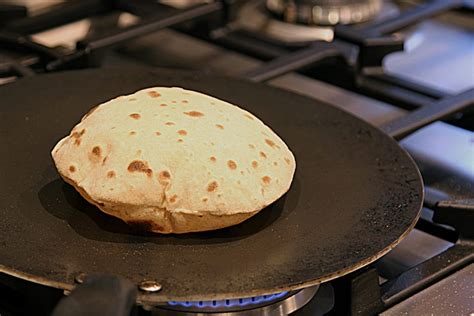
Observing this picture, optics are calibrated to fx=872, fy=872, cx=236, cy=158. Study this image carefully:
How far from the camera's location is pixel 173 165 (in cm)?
64

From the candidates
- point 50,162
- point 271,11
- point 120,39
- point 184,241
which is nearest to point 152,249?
point 184,241

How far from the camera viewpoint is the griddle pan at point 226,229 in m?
0.58

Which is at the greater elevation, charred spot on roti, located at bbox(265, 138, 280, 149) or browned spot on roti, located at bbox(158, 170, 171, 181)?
browned spot on roti, located at bbox(158, 170, 171, 181)

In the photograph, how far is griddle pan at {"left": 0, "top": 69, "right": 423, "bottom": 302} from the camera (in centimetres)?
58

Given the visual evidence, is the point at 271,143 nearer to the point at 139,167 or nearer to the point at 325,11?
the point at 139,167

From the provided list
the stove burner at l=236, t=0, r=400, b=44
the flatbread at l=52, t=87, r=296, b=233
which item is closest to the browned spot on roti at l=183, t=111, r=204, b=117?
the flatbread at l=52, t=87, r=296, b=233

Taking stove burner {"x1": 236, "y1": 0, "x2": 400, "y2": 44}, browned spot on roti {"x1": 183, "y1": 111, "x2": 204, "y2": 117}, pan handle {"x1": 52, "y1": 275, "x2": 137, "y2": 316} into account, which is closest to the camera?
pan handle {"x1": 52, "y1": 275, "x2": 137, "y2": 316}

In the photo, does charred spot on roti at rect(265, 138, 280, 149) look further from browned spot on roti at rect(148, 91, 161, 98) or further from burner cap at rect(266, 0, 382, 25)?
burner cap at rect(266, 0, 382, 25)

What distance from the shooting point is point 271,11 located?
4.32 ft

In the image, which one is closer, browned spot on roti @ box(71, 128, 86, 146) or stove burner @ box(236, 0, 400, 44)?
browned spot on roti @ box(71, 128, 86, 146)

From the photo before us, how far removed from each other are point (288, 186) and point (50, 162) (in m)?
0.20

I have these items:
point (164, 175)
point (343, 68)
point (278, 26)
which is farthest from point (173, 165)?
point (278, 26)

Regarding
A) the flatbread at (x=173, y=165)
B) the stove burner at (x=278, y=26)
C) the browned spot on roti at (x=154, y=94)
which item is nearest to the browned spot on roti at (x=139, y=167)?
the flatbread at (x=173, y=165)

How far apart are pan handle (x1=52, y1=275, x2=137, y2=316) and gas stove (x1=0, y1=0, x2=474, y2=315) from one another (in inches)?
2.6
